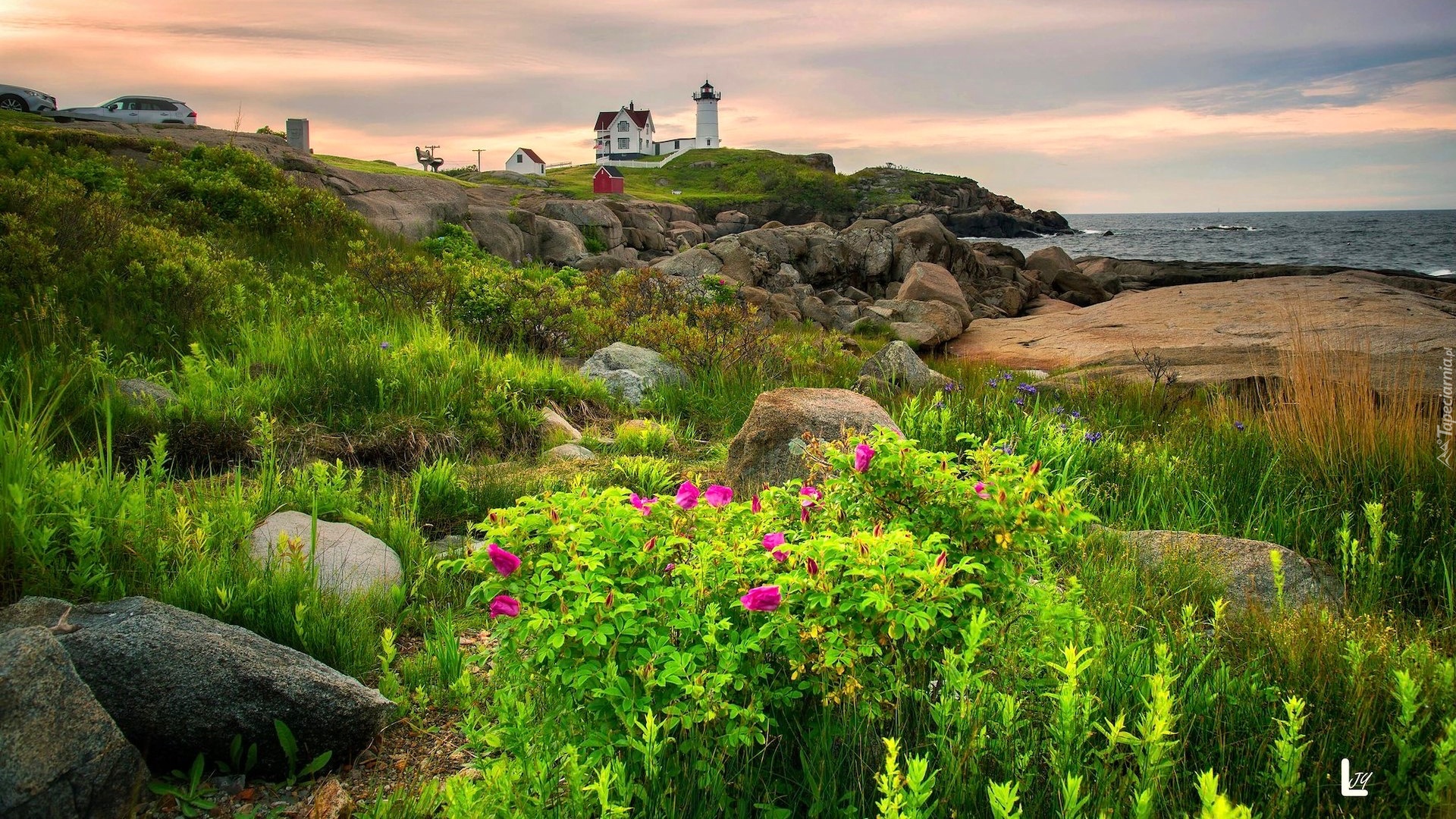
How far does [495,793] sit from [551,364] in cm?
715

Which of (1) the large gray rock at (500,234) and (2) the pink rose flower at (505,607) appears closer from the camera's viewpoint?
(2) the pink rose flower at (505,607)

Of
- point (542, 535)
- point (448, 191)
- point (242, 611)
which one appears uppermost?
point (448, 191)

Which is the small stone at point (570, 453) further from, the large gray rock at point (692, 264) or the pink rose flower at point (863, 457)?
the large gray rock at point (692, 264)

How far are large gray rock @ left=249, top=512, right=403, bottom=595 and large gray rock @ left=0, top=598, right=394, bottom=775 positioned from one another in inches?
30.4

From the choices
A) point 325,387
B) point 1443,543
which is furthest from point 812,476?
point 325,387

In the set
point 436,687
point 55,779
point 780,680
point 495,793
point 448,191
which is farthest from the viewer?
point 448,191

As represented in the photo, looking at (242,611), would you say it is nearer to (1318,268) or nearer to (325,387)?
(325,387)

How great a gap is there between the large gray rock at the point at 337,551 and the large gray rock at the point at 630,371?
419cm

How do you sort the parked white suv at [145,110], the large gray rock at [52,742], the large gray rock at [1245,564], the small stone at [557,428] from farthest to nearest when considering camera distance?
the parked white suv at [145,110] < the small stone at [557,428] < the large gray rock at [1245,564] < the large gray rock at [52,742]

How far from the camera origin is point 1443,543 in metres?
4.62

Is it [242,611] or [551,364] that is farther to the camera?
[551,364]

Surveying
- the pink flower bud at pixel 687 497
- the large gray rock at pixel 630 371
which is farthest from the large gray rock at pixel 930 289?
the pink flower bud at pixel 687 497

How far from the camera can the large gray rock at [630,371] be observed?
8.62 metres
